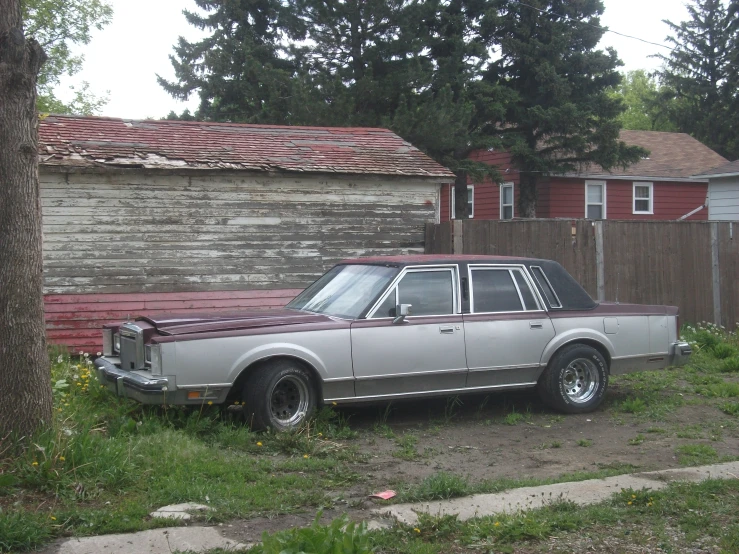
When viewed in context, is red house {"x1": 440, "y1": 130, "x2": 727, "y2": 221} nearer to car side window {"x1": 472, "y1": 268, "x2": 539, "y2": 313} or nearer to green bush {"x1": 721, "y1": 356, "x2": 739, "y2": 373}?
green bush {"x1": 721, "y1": 356, "x2": 739, "y2": 373}

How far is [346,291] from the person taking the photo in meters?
8.48

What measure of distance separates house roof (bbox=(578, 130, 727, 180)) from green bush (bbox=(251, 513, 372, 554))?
24.4 m

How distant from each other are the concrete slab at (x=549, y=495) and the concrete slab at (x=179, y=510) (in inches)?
45.7

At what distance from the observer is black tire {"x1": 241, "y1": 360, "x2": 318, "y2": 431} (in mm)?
7297

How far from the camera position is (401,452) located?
7.10 meters

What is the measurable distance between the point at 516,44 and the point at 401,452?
20579mm

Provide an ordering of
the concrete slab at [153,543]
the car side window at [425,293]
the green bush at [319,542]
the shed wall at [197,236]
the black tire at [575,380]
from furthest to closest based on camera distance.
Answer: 1. the shed wall at [197,236]
2. the black tire at [575,380]
3. the car side window at [425,293]
4. the concrete slab at [153,543]
5. the green bush at [319,542]

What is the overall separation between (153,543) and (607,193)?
2587 centimetres

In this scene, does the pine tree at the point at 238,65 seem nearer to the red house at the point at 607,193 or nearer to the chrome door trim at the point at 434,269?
the red house at the point at 607,193

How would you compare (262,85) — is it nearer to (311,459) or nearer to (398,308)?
(398,308)

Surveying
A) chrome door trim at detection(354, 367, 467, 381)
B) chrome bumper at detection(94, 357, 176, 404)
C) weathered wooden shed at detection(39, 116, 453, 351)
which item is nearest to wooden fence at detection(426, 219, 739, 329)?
weathered wooden shed at detection(39, 116, 453, 351)

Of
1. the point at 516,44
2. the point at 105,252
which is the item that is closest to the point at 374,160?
the point at 105,252

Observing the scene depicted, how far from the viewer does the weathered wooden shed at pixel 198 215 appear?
40.2 feet

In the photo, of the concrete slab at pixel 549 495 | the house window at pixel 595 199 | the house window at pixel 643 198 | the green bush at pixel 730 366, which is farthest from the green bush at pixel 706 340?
the house window at pixel 643 198
